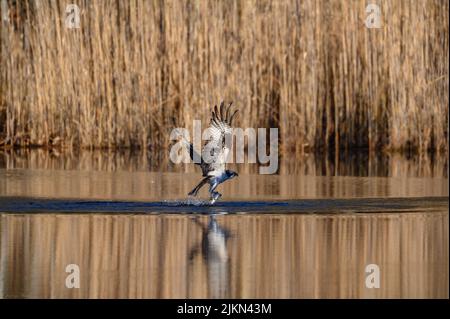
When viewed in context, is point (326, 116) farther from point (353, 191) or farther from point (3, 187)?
point (3, 187)

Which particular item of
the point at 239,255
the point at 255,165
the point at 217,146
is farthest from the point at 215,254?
the point at 255,165

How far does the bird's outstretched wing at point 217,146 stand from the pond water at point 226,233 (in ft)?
1.09

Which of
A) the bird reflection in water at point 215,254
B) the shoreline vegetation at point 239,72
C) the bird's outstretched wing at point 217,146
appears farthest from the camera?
the shoreline vegetation at point 239,72

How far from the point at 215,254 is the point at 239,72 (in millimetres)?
6846

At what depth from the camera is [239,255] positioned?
748 cm

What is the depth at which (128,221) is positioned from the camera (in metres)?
8.82

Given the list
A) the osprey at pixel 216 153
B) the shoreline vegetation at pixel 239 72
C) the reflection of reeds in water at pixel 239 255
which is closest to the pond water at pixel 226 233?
the reflection of reeds in water at pixel 239 255

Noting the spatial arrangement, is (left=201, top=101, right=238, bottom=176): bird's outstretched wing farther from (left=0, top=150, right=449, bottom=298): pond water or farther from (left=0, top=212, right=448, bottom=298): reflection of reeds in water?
(left=0, top=212, right=448, bottom=298): reflection of reeds in water

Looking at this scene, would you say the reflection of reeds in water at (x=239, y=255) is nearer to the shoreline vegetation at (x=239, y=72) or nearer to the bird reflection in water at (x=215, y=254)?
the bird reflection in water at (x=215, y=254)

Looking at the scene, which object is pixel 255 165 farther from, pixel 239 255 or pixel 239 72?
pixel 239 255

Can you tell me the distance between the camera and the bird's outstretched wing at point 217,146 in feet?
30.5

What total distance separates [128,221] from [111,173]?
A: 352 centimetres

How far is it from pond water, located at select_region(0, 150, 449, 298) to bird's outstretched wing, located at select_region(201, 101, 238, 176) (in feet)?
1.09

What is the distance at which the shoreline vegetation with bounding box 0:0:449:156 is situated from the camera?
555 inches
